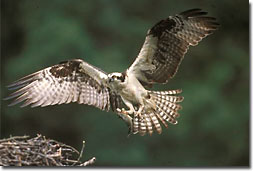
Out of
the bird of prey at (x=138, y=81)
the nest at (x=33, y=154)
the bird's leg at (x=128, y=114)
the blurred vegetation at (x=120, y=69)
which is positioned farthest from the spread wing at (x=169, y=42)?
the blurred vegetation at (x=120, y=69)

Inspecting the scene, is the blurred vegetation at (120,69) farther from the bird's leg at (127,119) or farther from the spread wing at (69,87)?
the bird's leg at (127,119)

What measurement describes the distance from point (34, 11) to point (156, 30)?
4.06 meters

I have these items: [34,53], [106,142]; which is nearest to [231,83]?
[106,142]

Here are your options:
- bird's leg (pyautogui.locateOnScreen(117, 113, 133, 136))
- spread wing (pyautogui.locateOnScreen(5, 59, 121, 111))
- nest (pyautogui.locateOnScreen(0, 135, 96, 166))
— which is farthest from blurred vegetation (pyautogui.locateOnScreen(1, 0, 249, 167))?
nest (pyautogui.locateOnScreen(0, 135, 96, 166))

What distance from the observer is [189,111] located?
8250 millimetres

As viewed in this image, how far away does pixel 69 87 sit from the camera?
171 inches

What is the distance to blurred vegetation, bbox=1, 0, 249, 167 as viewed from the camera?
7504mm

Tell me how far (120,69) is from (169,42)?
10.2 ft

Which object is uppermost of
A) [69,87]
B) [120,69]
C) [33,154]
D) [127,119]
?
[120,69]

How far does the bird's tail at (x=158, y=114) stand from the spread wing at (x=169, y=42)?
13 centimetres

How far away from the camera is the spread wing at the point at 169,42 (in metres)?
4.09

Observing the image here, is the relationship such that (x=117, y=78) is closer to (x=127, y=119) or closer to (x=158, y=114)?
(x=127, y=119)

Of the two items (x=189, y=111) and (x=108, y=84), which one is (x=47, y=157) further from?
(x=189, y=111)

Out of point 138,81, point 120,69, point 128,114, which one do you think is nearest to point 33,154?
point 128,114
